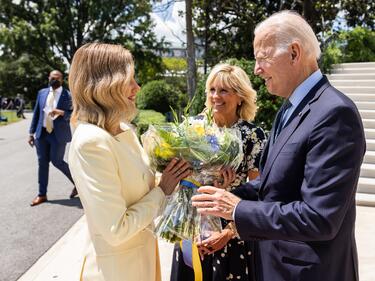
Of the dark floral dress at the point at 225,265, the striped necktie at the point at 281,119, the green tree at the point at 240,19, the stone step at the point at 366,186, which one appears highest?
the green tree at the point at 240,19

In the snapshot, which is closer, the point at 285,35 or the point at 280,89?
the point at 285,35

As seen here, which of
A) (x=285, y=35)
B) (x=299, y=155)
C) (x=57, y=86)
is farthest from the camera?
(x=57, y=86)

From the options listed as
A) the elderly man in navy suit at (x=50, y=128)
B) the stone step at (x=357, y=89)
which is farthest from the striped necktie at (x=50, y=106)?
the stone step at (x=357, y=89)

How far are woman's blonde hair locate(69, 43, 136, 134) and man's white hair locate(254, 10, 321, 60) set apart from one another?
754mm

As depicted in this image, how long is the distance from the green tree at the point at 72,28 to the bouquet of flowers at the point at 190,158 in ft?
98.3

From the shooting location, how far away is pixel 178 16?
15953mm

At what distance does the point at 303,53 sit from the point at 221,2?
15473 mm

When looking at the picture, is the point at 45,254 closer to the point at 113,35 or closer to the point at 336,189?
the point at 336,189

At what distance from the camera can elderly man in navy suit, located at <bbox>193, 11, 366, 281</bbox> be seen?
4.91 ft

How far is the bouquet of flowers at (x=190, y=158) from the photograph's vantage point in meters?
1.93

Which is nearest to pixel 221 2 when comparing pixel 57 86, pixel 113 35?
pixel 57 86

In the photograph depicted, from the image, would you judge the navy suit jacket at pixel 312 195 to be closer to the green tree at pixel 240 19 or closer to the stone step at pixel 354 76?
the stone step at pixel 354 76

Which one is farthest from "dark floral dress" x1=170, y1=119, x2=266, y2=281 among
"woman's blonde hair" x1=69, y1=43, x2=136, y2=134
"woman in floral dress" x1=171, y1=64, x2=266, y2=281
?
"woman's blonde hair" x1=69, y1=43, x2=136, y2=134

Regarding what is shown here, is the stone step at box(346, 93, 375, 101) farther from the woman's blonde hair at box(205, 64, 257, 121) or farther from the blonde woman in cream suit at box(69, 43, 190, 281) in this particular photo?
the blonde woman in cream suit at box(69, 43, 190, 281)
